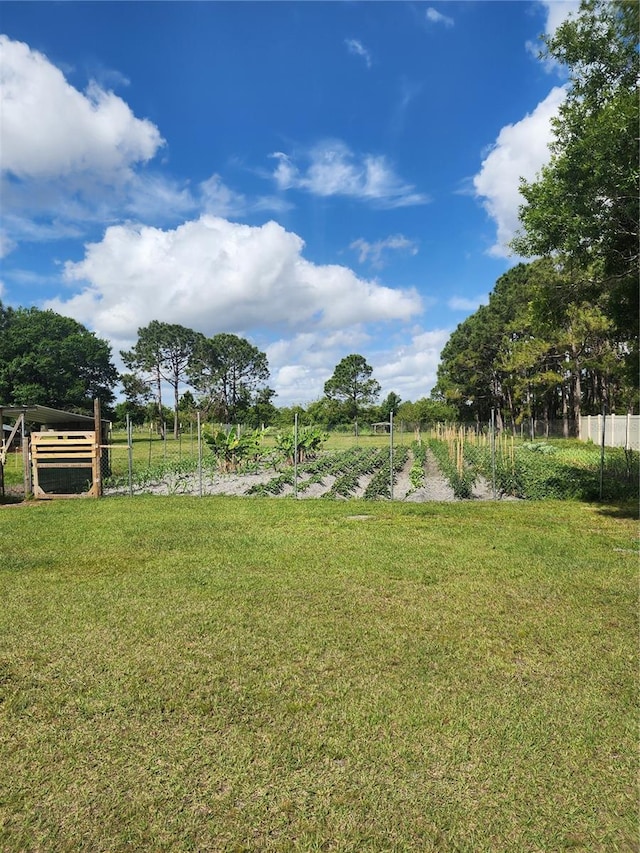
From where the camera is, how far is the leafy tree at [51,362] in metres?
43.5

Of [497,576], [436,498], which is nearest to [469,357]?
[436,498]

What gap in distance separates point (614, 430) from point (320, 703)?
27.2m

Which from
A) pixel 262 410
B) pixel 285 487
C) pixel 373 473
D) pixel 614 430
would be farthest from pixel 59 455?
pixel 262 410

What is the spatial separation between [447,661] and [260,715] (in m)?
1.39

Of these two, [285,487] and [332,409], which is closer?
[285,487]

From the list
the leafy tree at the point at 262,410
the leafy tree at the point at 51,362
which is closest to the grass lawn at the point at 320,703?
the leafy tree at the point at 51,362

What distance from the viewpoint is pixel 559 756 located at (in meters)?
2.51

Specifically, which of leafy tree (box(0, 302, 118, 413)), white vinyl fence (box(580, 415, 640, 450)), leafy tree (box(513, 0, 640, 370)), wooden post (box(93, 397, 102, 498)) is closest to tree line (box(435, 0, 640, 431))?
leafy tree (box(513, 0, 640, 370))

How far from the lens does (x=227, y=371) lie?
6800 centimetres

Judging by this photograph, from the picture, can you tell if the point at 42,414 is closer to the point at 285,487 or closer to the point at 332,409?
the point at 285,487

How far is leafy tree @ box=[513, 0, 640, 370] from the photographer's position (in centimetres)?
674

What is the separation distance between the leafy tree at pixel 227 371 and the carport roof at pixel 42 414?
48411 mm

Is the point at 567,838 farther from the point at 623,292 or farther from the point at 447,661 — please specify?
the point at 623,292

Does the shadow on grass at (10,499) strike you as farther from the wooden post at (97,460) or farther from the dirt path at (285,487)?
the dirt path at (285,487)
